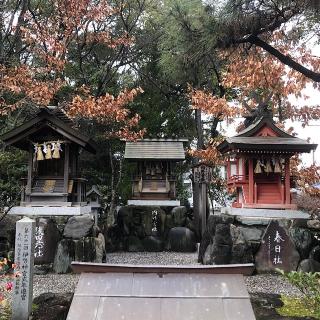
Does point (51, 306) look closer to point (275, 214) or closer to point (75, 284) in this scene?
point (75, 284)

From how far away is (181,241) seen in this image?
15.6 metres

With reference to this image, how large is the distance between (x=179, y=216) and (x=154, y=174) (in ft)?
7.22

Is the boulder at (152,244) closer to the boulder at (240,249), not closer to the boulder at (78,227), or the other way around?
the boulder at (78,227)

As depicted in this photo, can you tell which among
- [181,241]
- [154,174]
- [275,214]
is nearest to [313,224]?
[275,214]

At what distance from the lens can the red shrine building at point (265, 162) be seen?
10.3 meters

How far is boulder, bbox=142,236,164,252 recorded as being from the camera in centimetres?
1582

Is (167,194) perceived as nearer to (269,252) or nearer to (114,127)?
(114,127)

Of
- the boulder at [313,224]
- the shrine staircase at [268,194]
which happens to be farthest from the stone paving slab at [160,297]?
the shrine staircase at [268,194]

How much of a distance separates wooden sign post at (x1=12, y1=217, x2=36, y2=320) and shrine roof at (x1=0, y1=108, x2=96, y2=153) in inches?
179

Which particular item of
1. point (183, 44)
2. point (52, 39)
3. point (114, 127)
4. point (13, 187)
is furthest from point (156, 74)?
point (183, 44)

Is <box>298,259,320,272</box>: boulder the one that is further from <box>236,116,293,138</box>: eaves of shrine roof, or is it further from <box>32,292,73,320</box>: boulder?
<box>32,292,73,320</box>: boulder

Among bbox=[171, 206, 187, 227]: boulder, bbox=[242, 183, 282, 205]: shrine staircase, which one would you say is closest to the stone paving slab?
bbox=[242, 183, 282, 205]: shrine staircase

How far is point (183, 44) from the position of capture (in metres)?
8.27

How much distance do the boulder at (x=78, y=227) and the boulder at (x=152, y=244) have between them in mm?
5622
